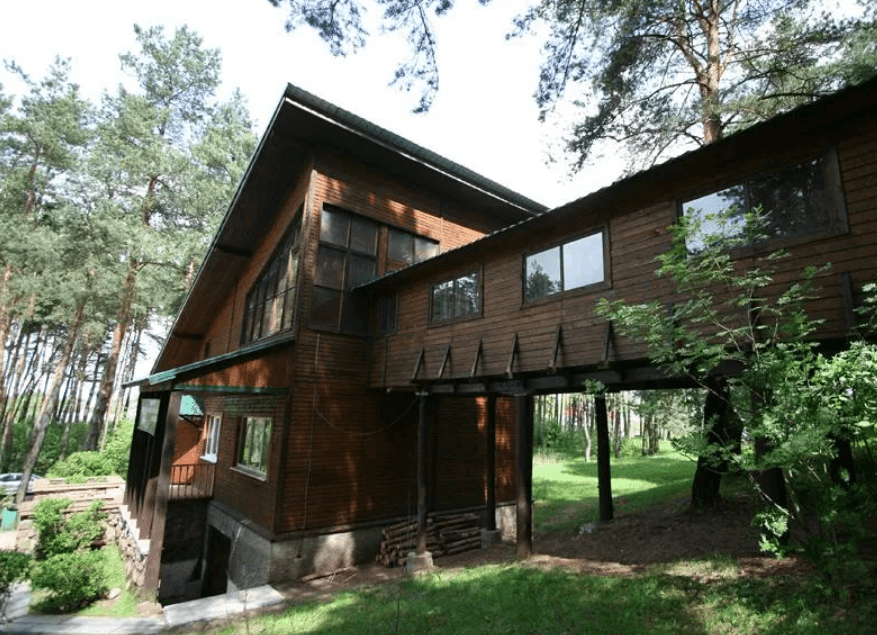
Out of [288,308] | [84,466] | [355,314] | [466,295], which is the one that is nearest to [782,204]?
[466,295]

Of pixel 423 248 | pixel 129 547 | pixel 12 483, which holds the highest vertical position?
pixel 423 248

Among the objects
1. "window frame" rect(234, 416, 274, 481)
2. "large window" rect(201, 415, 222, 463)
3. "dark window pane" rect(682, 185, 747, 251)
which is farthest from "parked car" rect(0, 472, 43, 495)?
"dark window pane" rect(682, 185, 747, 251)

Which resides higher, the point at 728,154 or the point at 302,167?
the point at 302,167

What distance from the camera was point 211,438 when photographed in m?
16.9

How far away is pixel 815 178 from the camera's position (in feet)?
18.6

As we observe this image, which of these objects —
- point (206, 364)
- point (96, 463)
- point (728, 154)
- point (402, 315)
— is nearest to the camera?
point (728, 154)

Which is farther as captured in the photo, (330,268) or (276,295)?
(276,295)

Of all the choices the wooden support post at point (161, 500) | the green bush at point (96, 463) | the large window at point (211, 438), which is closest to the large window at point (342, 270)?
the wooden support post at point (161, 500)

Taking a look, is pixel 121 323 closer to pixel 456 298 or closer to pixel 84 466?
pixel 84 466

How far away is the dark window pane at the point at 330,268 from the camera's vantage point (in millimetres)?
11922

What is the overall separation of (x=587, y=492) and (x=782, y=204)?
1625cm

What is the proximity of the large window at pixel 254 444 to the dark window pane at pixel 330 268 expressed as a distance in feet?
12.2

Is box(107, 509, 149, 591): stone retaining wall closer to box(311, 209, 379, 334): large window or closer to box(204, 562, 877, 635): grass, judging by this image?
box(204, 562, 877, 635): grass

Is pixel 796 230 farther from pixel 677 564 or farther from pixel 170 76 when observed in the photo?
pixel 170 76
